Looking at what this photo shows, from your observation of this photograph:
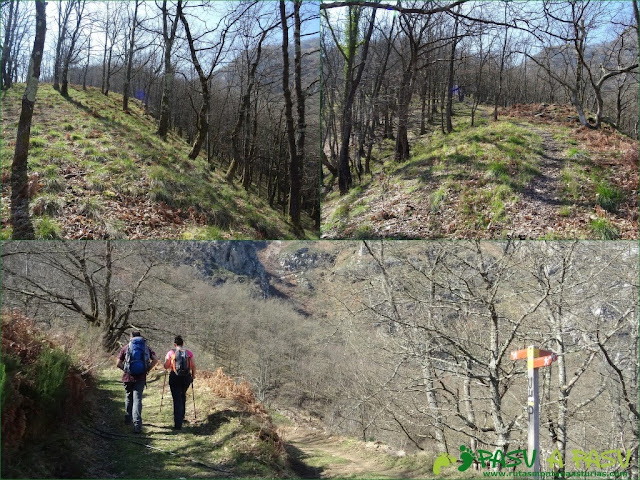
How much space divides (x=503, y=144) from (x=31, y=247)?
27.9 feet

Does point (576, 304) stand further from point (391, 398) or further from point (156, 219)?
point (156, 219)

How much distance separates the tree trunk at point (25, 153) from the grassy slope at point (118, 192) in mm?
92

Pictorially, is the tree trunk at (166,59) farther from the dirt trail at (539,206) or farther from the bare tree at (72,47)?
the dirt trail at (539,206)

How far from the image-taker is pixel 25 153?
620 centimetres

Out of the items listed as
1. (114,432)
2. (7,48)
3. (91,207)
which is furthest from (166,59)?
(114,432)

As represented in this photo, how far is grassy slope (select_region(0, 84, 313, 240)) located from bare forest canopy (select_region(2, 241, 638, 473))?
54.8 inches

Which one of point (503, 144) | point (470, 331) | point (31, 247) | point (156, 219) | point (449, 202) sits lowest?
point (470, 331)

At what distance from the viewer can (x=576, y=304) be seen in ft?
27.7

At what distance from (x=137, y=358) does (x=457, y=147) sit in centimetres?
634

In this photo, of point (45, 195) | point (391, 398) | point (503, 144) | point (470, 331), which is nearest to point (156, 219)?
point (45, 195)

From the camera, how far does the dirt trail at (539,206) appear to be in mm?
6082

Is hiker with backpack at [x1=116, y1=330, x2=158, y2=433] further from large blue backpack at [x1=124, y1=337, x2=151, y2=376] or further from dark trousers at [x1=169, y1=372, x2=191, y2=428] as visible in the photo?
dark trousers at [x1=169, y1=372, x2=191, y2=428]

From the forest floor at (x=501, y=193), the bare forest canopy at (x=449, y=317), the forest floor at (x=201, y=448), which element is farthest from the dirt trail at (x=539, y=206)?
the forest floor at (x=201, y=448)

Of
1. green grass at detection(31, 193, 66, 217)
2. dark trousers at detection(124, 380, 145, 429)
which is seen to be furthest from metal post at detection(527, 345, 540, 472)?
green grass at detection(31, 193, 66, 217)
